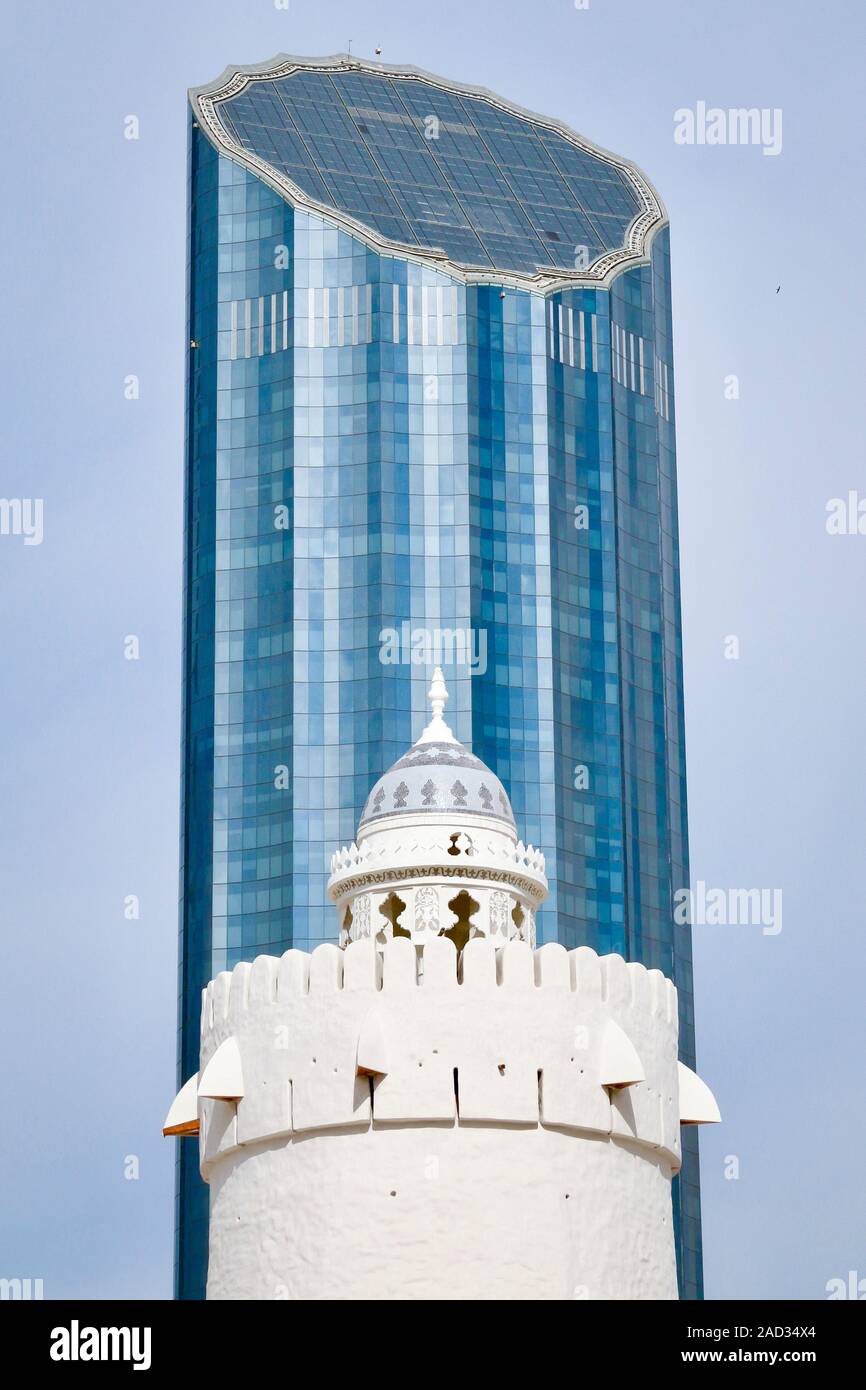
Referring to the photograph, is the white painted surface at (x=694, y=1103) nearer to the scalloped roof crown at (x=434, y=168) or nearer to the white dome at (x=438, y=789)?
the white dome at (x=438, y=789)

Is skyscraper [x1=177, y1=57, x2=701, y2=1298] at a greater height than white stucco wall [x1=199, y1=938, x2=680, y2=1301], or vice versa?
skyscraper [x1=177, y1=57, x2=701, y2=1298]

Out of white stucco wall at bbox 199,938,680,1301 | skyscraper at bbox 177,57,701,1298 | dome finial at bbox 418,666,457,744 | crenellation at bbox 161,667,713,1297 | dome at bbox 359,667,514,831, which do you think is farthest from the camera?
skyscraper at bbox 177,57,701,1298

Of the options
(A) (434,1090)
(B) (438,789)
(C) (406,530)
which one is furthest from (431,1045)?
(C) (406,530)

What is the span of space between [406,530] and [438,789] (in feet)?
362

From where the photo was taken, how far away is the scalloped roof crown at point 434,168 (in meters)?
162

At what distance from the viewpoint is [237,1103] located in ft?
140

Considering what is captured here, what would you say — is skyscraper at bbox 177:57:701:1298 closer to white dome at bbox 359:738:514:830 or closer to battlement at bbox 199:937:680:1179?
white dome at bbox 359:738:514:830

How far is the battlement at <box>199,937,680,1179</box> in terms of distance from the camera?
135ft

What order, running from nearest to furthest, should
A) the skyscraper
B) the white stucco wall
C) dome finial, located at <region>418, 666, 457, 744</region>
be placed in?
the white stucco wall → dome finial, located at <region>418, 666, 457, 744</region> → the skyscraper

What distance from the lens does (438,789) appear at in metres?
44.9

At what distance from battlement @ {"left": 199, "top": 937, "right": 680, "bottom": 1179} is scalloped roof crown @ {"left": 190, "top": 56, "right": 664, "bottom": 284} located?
394 feet

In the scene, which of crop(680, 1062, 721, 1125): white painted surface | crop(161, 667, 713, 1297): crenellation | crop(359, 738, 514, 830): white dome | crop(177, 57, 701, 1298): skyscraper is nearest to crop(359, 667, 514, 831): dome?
crop(359, 738, 514, 830): white dome

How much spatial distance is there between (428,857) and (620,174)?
13611 centimetres
